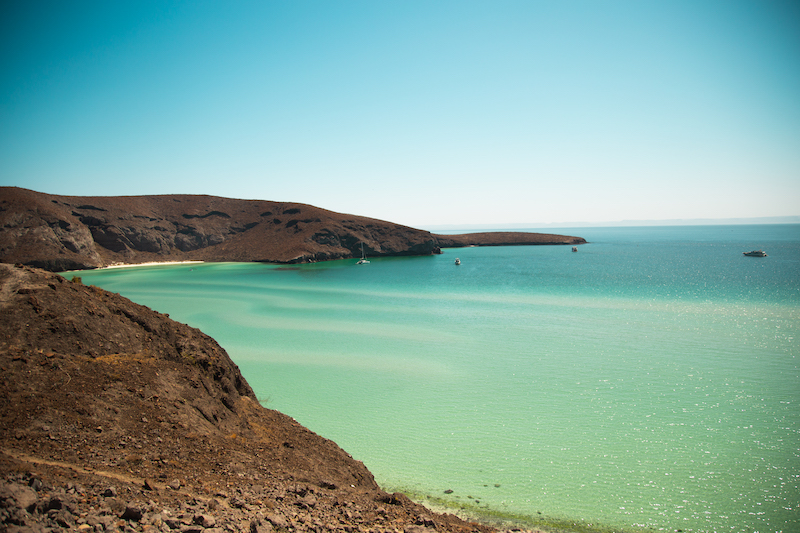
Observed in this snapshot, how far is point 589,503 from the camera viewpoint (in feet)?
26.7

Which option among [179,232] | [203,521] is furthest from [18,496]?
[179,232]

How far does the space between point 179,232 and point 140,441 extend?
10421 cm

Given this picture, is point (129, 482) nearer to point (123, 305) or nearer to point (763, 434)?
point (123, 305)

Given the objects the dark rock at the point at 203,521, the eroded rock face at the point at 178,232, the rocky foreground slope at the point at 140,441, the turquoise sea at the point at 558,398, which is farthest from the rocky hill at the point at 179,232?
the dark rock at the point at 203,521

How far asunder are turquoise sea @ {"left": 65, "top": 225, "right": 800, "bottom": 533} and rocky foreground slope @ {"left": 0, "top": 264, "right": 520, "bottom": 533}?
2.68 metres

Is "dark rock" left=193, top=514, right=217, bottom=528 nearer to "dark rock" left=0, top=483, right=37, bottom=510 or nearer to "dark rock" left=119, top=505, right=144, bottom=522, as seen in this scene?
"dark rock" left=119, top=505, right=144, bottom=522

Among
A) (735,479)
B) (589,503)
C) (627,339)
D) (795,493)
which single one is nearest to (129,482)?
(589,503)

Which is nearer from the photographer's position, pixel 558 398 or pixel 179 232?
pixel 558 398

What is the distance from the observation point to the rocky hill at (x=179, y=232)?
67.6m

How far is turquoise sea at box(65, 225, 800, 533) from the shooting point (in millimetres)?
8391

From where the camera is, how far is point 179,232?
97.5 meters

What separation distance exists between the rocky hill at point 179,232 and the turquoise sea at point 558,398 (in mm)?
54054

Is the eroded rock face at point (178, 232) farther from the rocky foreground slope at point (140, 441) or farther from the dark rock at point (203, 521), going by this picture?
the dark rock at point (203, 521)

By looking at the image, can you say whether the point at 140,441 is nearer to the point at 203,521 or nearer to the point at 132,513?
the point at 132,513
